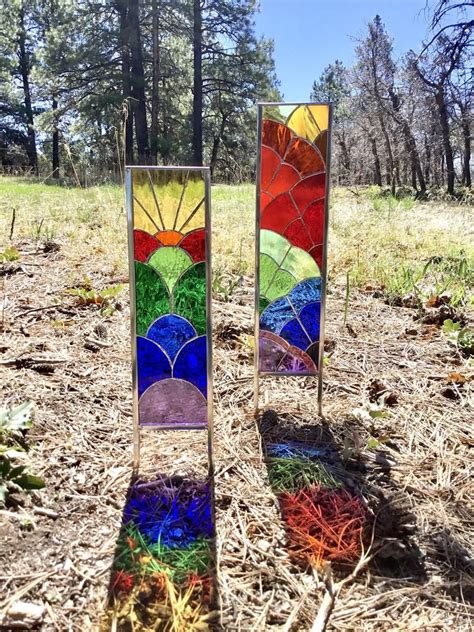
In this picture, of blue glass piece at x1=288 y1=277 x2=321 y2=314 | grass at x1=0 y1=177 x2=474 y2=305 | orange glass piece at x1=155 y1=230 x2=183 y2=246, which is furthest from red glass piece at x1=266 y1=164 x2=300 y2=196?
grass at x1=0 y1=177 x2=474 y2=305

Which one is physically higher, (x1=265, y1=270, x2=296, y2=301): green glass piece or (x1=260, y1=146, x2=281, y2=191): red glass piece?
(x1=260, y1=146, x2=281, y2=191): red glass piece

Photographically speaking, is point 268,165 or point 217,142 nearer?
point 268,165

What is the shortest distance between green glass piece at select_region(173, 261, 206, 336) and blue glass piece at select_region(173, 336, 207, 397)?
4 cm

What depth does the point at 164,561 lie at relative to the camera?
43.1 inches

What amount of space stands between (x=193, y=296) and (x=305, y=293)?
52 cm

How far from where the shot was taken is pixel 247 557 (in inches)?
45.0

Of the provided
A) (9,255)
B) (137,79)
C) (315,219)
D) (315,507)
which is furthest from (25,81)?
(315,507)

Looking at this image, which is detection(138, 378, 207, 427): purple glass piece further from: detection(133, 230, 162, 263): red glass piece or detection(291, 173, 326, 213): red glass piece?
detection(291, 173, 326, 213): red glass piece

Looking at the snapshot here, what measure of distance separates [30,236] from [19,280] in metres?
1.29

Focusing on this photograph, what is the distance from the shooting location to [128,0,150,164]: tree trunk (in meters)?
14.1

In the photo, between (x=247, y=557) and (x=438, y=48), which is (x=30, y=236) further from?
(x=438, y=48)

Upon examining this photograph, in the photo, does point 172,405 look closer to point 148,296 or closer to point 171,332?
point 171,332

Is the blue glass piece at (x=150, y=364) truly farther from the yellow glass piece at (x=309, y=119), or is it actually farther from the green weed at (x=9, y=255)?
the green weed at (x=9, y=255)

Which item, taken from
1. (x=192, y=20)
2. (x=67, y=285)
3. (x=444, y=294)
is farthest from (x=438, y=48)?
(x=67, y=285)
